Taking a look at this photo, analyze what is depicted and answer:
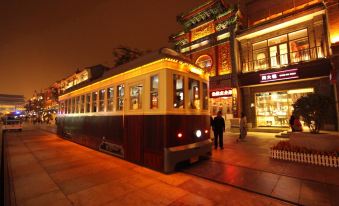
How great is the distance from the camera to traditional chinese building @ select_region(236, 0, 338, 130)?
13.1 m

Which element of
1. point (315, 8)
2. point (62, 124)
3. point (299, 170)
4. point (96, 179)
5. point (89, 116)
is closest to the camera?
point (96, 179)

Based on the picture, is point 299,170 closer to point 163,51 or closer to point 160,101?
point 160,101

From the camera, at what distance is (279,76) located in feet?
47.2

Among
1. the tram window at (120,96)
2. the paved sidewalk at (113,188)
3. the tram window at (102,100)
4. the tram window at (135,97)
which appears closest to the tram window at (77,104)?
the tram window at (102,100)

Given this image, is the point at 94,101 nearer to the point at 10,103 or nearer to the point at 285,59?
the point at 285,59

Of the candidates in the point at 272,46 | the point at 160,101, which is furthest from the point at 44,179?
the point at 272,46

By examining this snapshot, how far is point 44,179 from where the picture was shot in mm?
5344

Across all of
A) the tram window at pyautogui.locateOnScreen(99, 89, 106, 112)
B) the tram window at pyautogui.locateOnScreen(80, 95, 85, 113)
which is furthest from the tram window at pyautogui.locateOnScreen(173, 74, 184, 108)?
the tram window at pyautogui.locateOnScreen(80, 95, 85, 113)

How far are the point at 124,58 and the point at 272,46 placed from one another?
1433 centimetres

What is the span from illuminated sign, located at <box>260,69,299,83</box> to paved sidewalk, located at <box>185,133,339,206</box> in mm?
9559

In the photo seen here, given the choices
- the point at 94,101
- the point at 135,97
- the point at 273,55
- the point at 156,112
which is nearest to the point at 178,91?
the point at 156,112

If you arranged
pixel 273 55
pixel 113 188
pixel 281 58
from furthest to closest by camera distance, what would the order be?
1. pixel 273 55
2. pixel 281 58
3. pixel 113 188

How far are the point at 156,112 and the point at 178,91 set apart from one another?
109cm

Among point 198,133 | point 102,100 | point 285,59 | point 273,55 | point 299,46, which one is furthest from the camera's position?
point 273,55
